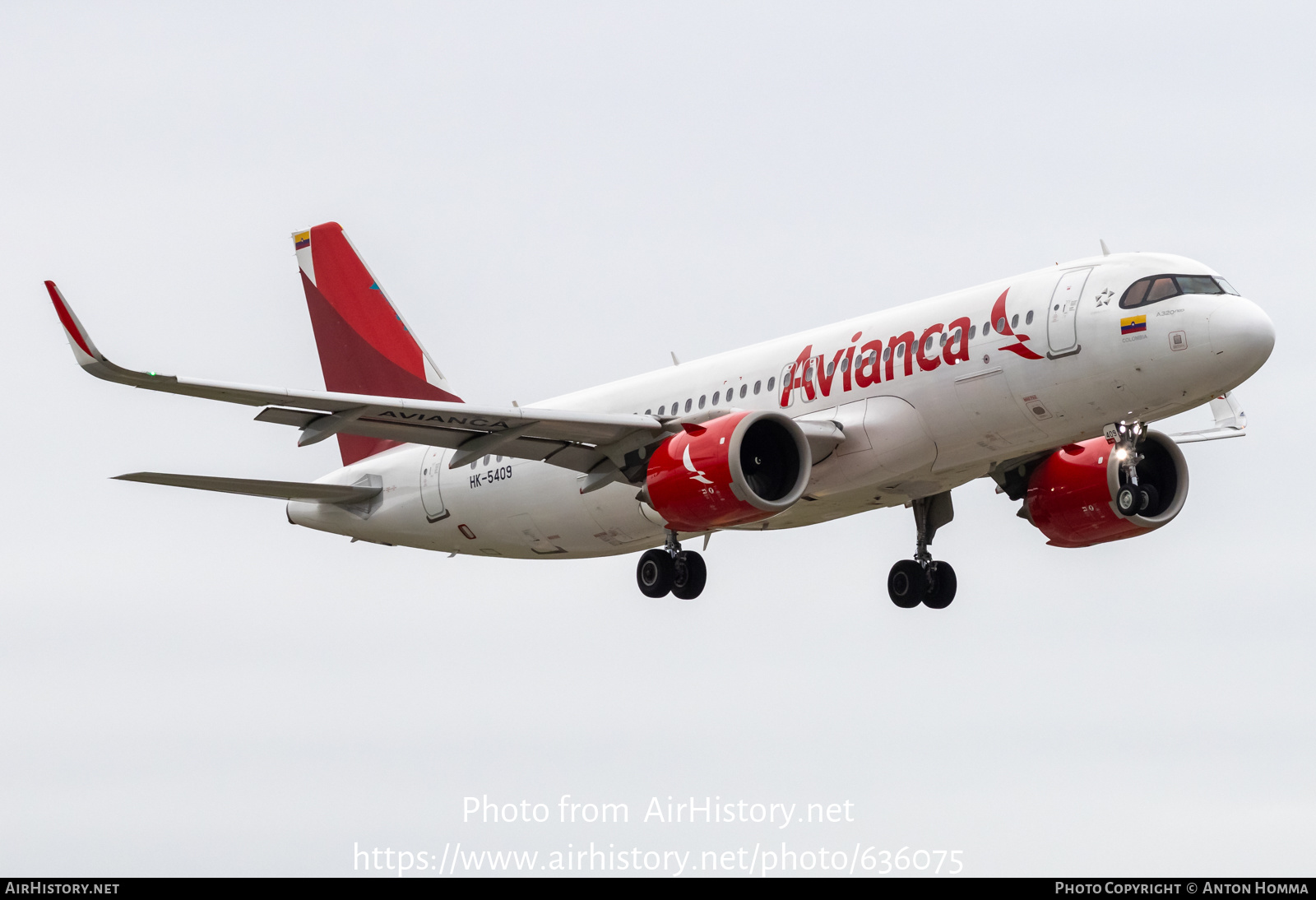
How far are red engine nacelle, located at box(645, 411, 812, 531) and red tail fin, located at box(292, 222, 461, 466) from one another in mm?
10828

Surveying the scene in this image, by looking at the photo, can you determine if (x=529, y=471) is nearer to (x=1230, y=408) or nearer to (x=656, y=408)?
(x=656, y=408)

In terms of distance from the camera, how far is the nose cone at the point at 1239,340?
32.8m

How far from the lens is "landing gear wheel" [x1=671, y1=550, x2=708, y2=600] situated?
127 ft

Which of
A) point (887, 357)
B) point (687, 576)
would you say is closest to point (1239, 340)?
point (887, 357)

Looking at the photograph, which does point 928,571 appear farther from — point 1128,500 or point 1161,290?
point 1161,290

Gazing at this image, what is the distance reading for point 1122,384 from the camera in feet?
110

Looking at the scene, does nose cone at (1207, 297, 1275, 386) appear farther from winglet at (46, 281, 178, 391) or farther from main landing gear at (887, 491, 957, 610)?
winglet at (46, 281, 178, 391)

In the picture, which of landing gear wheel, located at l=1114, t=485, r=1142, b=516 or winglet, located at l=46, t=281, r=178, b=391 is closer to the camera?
winglet, located at l=46, t=281, r=178, b=391

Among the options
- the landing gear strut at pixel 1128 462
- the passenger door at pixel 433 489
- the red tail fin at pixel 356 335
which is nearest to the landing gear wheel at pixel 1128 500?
the landing gear strut at pixel 1128 462

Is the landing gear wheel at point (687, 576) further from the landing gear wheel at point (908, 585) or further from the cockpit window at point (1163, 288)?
the cockpit window at point (1163, 288)

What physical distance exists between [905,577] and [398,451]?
11.2 meters

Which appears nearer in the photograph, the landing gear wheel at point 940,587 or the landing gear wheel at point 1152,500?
the landing gear wheel at point 1152,500

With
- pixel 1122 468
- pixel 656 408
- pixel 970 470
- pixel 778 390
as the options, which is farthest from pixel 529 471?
pixel 1122 468

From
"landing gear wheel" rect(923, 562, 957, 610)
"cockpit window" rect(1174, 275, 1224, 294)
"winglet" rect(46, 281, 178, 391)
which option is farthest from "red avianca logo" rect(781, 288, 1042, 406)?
"winglet" rect(46, 281, 178, 391)
